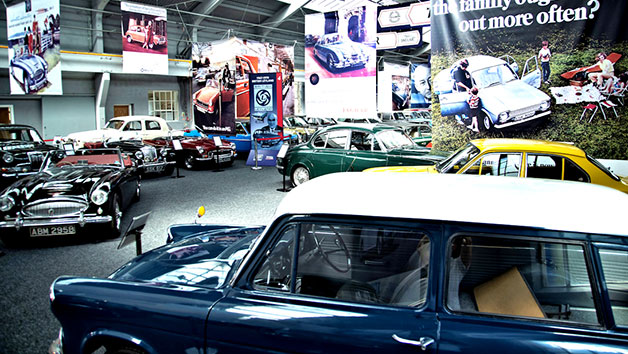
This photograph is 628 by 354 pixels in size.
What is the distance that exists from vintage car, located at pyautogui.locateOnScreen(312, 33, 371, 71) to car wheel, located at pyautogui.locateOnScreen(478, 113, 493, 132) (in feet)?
13.7

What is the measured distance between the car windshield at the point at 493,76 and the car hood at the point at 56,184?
654 centimetres

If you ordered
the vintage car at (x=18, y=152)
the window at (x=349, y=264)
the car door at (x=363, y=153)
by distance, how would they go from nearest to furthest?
the window at (x=349, y=264) → the car door at (x=363, y=153) → the vintage car at (x=18, y=152)

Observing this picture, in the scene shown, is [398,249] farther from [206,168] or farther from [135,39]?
[135,39]

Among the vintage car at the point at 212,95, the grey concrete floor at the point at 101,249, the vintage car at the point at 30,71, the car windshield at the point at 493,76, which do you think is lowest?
the grey concrete floor at the point at 101,249

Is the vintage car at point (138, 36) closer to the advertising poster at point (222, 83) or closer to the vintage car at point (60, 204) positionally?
the advertising poster at point (222, 83)

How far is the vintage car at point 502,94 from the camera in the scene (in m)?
7.68

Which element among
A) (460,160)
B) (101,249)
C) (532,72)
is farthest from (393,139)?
(101,249)

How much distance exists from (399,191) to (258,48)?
17.5 meters

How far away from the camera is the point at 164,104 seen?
24656mm

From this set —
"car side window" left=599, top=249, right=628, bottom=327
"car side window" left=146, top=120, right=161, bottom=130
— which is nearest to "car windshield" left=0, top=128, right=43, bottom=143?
"car side window" left=146, top=120, right=161, bottom=130

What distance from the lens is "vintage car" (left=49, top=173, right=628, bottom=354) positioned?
1.87 metres

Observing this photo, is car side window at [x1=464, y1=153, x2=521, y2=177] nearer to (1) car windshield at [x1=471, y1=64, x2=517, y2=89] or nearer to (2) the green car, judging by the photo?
(2) the green car

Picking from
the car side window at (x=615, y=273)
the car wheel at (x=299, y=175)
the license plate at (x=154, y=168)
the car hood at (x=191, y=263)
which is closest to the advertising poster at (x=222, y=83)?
the license plate at (x=154, y=168)

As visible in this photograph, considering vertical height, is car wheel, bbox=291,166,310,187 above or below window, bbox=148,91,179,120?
below
